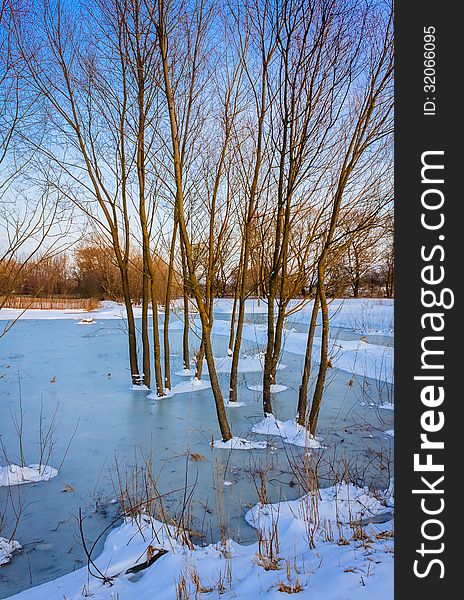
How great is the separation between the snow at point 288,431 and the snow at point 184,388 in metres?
2.02

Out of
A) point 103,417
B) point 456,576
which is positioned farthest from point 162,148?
point 456,576

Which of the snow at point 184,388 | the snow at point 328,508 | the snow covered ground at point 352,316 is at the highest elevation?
the snow covered ground at point 352,316

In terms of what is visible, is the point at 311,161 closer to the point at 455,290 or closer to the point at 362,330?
the point at 455,290

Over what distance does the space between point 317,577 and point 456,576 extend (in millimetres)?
760

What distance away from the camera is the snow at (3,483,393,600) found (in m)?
1.82

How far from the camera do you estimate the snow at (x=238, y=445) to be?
4512 mm

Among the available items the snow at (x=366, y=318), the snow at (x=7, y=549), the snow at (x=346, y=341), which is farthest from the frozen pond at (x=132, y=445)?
the snow at (x=366, y=318)

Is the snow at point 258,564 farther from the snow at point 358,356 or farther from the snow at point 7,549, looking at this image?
the snow at point 358,356

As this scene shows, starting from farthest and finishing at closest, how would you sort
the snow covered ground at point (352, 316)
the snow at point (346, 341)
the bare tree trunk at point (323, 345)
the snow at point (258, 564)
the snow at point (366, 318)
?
the snow covered ground at point (352, 316) < the snow at point (366, 318) < the snow at point (346, 341) < the bare tree trunk at point (323, 345) < the snow at point (258, 564)

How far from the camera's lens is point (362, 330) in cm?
1612

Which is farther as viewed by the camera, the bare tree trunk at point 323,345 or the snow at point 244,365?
the snow at point 244,365

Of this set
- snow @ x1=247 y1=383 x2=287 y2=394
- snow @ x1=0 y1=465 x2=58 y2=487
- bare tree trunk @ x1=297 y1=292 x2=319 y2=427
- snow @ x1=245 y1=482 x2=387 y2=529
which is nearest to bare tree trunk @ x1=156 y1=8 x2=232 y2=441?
bare tree trunk @ x1=297 y1=292 x2=319 y2=427

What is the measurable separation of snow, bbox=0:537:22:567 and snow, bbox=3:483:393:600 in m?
0.38

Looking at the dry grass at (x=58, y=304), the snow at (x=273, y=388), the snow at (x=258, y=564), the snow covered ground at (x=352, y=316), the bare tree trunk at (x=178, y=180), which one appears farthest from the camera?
the dry grass at (x=58, y=304)
